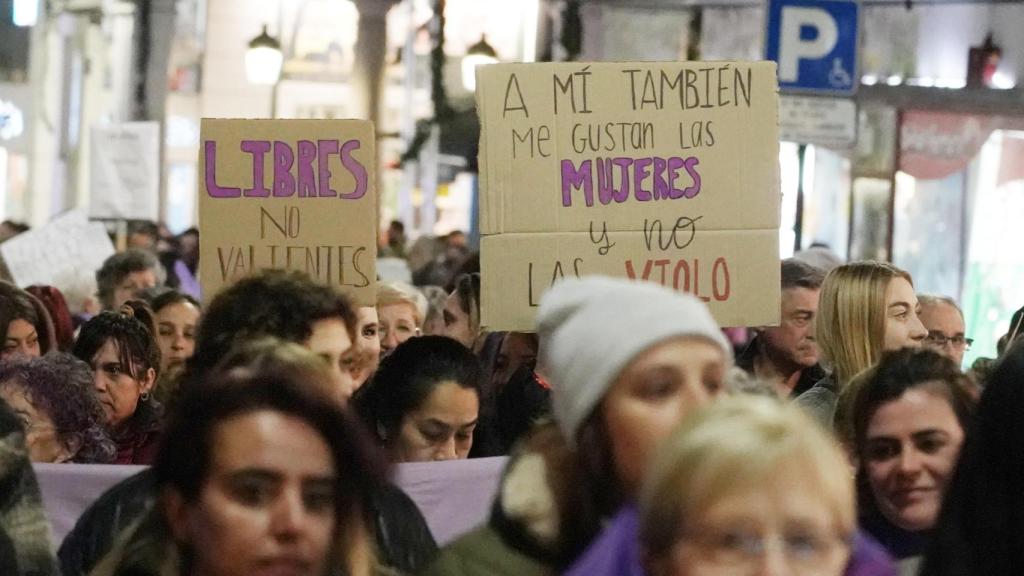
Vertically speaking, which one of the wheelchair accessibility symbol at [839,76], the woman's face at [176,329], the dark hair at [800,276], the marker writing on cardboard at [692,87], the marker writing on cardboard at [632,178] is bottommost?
the woman's face at [176,329]

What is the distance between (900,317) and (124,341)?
2717mm

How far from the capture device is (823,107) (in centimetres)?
1123

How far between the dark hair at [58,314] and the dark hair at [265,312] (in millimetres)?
4386

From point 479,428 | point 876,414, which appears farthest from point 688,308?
point 479,428

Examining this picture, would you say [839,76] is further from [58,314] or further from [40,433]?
[40,433]

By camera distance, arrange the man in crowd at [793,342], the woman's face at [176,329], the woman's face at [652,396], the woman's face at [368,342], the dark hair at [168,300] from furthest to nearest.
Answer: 1. the dark hair at [168,300]
2. the woman's face at [176,329]
3. the man in crowd at [793,342]
4. the woman's face at [368,342]
5. the woman's face at [652,396]

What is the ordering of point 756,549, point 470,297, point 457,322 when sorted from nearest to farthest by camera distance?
point 756,549
point 470,297
point 457,322

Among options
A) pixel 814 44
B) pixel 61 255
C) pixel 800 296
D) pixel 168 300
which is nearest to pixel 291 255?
pixel 168 300

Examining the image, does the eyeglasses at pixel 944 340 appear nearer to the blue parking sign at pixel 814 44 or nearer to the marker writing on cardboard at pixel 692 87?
the marker writing on cardboard at pixel 692 87

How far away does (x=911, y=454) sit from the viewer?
181 inches

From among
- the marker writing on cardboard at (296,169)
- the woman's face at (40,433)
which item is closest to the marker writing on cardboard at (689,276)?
the marker writing on cardboard at (296,169)

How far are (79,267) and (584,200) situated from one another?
6.71 meters

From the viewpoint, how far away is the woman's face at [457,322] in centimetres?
905

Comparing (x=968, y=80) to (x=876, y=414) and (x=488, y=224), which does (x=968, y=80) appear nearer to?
(x=488, y=224)
